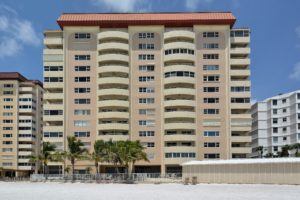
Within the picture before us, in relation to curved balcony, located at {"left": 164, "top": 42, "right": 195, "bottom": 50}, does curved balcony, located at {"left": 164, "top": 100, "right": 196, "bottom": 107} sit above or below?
below

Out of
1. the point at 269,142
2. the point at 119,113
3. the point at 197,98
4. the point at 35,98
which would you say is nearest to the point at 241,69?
the point at 197,98

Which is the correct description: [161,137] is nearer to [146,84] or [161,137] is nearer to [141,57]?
[146,84]

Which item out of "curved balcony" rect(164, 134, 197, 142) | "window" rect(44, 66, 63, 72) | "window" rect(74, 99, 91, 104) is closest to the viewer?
"curved balcony" rect(164, 134, 197, 142)

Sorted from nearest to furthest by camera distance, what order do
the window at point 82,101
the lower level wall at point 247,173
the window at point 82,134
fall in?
the lower level wall at point 247,173 → the window at point 82,134 → the window at point 82,101

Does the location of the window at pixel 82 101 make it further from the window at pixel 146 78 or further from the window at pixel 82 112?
the window at pixel 146 78

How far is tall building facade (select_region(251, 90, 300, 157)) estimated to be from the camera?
5359 inches

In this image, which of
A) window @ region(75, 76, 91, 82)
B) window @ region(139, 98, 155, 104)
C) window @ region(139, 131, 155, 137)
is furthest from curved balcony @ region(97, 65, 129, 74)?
window @ region(139, 131, 155, 137)

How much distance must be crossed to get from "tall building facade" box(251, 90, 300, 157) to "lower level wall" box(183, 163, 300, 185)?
216 ft

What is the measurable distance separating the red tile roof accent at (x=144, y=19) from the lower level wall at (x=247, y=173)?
38893 millimetres

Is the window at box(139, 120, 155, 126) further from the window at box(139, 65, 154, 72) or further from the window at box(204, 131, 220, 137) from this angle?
the window at box(204, 131, 220, 137)

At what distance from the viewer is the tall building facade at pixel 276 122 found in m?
136

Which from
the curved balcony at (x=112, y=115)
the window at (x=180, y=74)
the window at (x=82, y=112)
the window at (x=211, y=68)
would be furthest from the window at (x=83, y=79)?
the window at (x=211, y=68)

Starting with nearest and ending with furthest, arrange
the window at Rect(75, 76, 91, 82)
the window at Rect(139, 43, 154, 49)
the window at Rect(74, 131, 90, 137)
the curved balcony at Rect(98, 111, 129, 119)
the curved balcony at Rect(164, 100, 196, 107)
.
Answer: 1. the curved balcony at Rect(164, 100, 196, 107)
2. the curved balcony at Rect(98, 111, 129, 119)
3. the window at Rect(74, 131, 90, 137)
4. the window at Rect(75, 76, 91, 82)
5. the window at Rect(139, 43, 154, 49)

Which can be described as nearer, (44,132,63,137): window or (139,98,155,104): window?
(44,132,63,137): window
